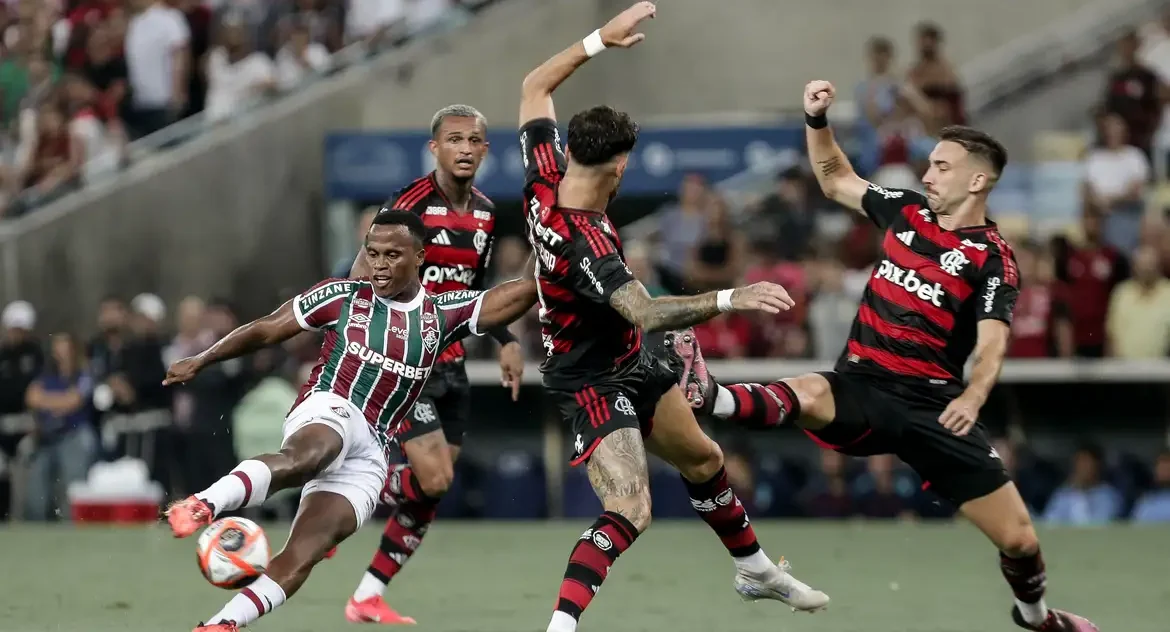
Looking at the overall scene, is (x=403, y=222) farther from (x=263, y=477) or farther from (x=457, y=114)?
(x=457, y=114)

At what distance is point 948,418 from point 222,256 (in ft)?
43.8

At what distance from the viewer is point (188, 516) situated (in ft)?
24.6

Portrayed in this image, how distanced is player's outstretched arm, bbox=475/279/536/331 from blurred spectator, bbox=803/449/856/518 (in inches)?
349

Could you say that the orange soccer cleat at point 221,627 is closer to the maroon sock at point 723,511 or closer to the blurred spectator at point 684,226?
the maroon sock at point 723,511

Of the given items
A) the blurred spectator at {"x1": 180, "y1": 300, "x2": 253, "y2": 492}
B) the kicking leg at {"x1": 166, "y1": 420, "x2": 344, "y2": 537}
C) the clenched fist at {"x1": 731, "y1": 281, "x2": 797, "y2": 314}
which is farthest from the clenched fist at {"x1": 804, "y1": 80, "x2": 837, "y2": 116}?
the blurred spectator at {"x1": 180, "y1": 300, "x2": 253, "y2": 492}

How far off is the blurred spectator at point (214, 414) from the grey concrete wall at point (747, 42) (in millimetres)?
6350

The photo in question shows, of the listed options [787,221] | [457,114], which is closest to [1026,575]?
[457,114]

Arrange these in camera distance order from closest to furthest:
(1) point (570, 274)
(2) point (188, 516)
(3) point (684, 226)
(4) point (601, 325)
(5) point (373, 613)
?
1. (2) point (188, 516)
2. (1) point (570, 274)
3. (4) point (601, 325)
4. (5) point (373, 613)
5. (3) point (684, 226)

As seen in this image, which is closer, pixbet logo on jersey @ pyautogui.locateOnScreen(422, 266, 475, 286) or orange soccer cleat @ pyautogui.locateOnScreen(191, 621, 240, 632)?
orange soccer cleat @ pyautogui.locateOnScreen(191, 621, 240, 632)

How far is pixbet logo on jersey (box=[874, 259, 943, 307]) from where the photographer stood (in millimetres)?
9086

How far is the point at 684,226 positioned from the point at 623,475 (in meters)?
9.75

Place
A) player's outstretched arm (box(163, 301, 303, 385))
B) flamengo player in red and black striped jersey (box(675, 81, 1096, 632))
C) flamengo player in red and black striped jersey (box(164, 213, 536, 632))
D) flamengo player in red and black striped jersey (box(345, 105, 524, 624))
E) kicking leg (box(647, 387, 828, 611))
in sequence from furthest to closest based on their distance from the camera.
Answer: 1. flamengo player in red and black striped jersey (box(345, 105, 524, 624))
2. kicking leg (box(647, 387, 828, 611))
3. flamengo player in red and black striped jersey (box(675, 81, 1096, 632))
4. player's outstretched arm (box(163, 301, 303, 385))
5. flamengo player in red and black striped jersey (box(164, 213, 536, 632))

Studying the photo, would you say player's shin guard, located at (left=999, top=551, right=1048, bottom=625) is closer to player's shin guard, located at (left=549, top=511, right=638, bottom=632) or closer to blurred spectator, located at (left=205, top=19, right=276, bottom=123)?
player's shin guard, located at (left=549, top=511, right=638, bottom=632)

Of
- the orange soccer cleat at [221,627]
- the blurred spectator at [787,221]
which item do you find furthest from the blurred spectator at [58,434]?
the orange soccer cleat at [221,627]
